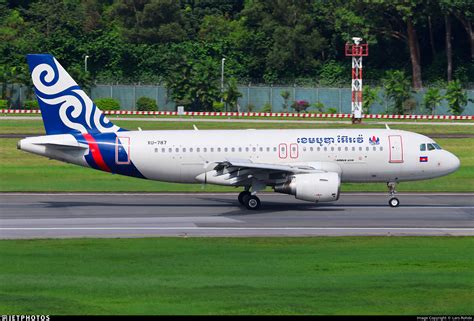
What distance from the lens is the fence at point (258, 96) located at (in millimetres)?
116062

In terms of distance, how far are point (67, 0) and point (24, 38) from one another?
14626mm

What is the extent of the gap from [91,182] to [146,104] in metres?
57.0

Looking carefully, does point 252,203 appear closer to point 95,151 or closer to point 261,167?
point 261,167

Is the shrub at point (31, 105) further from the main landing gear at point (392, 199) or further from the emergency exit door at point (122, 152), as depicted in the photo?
the main landing gear at point (392, 199)

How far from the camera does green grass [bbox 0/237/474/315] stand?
76.7ft

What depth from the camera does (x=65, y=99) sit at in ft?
150

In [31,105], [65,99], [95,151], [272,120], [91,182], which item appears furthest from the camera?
[31,105]

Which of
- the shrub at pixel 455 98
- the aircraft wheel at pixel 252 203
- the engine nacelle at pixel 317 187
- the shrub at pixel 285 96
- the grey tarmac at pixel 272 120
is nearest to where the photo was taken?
the engine nacelle at pixel 317 187

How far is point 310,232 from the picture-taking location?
37.4 meters

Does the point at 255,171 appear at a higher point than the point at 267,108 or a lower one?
lower

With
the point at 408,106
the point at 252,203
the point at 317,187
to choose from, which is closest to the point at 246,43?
the point at 408,106

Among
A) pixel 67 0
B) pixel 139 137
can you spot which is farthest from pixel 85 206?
pixel 67 0

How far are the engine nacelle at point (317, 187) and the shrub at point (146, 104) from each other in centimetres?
7145

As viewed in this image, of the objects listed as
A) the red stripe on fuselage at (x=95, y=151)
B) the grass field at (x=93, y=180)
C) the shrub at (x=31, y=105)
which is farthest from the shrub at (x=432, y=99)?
the red stripe on fuselage at (x=95, y=151)
